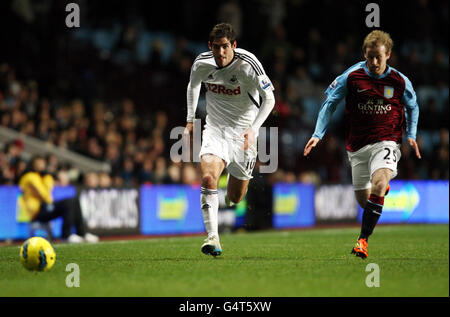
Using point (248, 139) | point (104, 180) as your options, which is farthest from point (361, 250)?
point (104, 180)

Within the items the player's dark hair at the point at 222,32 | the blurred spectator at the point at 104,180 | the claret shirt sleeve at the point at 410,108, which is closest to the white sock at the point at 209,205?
the player's dark hair at the point at 222,32

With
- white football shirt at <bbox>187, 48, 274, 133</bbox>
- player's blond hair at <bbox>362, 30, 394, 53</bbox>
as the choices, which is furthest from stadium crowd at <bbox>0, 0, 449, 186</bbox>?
player's blond hair at <bbox>362, 30, 394, 53</bbox>

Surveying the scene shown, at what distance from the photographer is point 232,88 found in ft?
28.6

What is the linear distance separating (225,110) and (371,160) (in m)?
1.82

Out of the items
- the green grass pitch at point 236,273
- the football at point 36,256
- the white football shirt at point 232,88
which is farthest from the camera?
the white football shirt at point 232,88

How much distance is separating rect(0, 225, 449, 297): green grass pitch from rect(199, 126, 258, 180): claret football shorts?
40.3 inches

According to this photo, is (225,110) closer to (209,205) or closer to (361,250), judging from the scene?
(209,205)

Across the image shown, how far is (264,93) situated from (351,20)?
17390 mm

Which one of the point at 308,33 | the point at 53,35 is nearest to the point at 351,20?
the point at 308,33

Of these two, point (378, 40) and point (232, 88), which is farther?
point (232, 88)

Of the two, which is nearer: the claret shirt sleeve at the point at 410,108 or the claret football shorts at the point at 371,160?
the claret football shorts at the point at 371,160

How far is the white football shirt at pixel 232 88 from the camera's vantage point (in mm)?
8508

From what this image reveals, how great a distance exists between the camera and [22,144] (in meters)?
15.9

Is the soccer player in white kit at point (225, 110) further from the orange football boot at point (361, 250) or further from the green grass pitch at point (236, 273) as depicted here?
the orange football boot at point (361, 250)
